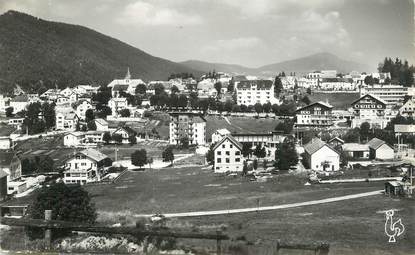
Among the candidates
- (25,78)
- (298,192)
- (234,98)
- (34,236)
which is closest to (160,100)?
(234,98)

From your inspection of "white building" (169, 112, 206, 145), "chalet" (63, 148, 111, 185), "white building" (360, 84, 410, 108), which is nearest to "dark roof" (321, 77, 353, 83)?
"white building" (360, 84, 410, 108)

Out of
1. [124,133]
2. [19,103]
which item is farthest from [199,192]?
[19,103]

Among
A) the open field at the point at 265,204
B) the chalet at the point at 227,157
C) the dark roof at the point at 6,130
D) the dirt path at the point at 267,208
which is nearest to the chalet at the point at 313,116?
the chalet at the point at 227,157

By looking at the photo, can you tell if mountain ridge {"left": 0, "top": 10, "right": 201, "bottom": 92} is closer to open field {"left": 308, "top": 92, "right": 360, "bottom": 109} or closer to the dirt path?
open field {"left": 308, "top": 92, "right": 360, "bottom": 109}

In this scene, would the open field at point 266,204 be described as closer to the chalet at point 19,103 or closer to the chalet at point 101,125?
the chalet at point 101,125

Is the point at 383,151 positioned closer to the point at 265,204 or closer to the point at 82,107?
the point at 265,204
